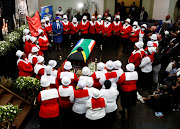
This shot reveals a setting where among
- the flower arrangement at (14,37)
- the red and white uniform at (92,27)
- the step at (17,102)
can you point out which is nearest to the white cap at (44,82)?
the step at (17,102)

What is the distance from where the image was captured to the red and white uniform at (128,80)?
179 inches

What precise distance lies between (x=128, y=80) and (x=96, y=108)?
1.21m

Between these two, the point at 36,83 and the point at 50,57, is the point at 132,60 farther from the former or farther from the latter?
the point at 50,57

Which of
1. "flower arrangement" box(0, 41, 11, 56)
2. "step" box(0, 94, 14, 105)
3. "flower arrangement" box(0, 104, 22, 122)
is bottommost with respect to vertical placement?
"step" box(0, 94, 14, 105)

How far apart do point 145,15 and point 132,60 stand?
22.5 ft

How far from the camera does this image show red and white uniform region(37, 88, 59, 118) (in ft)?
12.3

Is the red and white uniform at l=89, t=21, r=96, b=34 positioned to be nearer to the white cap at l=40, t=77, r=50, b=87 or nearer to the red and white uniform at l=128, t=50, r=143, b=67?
the red and white uniform at l=128, t=50, r=143, b=67

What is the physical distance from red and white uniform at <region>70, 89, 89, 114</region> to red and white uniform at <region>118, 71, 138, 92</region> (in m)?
1.07

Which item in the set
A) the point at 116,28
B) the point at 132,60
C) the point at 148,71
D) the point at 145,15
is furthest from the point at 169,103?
the point at 145,15

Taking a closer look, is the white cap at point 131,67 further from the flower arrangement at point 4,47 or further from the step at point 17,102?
the flower arrangement at point 4,47

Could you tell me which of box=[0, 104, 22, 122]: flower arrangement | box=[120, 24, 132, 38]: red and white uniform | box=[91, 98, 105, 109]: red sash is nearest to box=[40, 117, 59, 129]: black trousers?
box=[0, 104, 22, 122]: flower arrangement

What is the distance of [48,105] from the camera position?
12.6ft

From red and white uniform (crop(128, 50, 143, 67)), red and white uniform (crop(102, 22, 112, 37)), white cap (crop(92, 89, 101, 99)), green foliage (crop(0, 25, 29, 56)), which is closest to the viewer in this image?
white cap (crop(92, 89, 101, 99))

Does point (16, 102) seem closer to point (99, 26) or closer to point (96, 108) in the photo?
point (96, 108)
